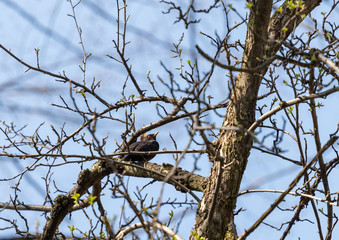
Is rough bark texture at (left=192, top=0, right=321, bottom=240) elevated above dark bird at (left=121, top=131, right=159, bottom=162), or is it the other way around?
dark bird at (left=121, top=131, right=159, bottom=162)

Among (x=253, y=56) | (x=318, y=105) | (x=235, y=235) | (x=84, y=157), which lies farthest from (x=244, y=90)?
(x=84, y=157)

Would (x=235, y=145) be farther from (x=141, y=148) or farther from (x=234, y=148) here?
(x=141, y=148)

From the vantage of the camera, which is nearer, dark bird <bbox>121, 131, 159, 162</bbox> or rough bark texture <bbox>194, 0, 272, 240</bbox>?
rough bark texture <bbox>194, 0, 272, 240</bbox>

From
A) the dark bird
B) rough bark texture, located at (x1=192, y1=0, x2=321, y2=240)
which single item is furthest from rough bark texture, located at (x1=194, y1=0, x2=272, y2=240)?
the dark bird

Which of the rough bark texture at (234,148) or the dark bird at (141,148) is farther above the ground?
the dark bird at (141,148)

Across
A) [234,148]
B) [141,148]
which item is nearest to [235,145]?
[234,148]

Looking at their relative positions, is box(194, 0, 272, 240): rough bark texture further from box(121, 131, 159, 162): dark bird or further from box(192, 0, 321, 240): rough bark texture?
box(121, 131, 159, 162): dark bird

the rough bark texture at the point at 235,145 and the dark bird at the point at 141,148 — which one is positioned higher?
the dark bird at the point at 141,148

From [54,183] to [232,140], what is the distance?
189cm

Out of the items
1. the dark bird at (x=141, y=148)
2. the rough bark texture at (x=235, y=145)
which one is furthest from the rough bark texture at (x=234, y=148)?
the dark bird at (x=141, y=148)

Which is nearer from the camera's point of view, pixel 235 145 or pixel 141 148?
pixel 235 145

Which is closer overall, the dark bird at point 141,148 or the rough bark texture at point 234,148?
the rough bark texture at point 234,148

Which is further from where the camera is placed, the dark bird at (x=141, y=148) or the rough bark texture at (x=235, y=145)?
the dark bird at (x=141, y=148)

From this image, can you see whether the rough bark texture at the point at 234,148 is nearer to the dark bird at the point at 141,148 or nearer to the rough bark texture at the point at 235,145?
the rough bark texture at the point at 235,145
